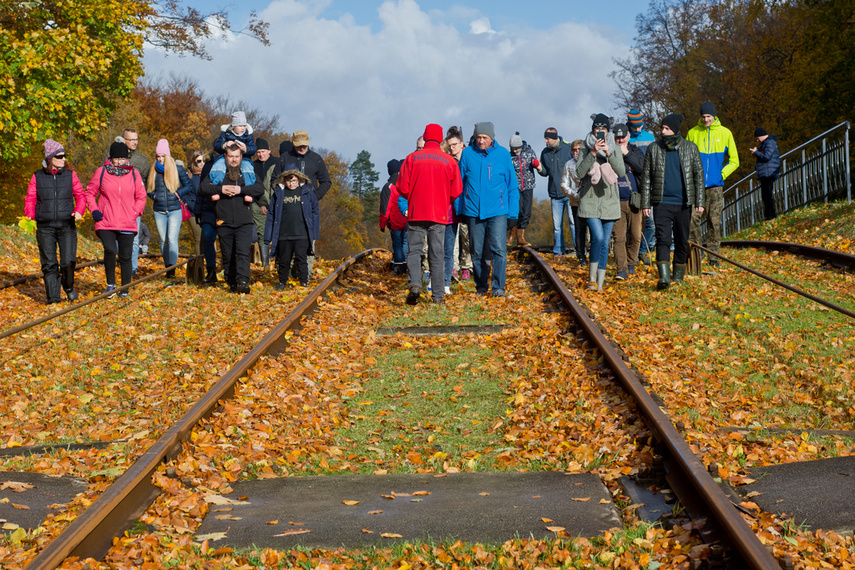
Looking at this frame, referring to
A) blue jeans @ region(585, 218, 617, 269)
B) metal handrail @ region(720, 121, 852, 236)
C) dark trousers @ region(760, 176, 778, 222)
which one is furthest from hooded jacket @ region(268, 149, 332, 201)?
dark trousers @ region(760, 176, 778, 222)

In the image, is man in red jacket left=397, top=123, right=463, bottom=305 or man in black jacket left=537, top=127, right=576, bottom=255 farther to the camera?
man in black jacket left=537, top=127, right=576, bottom=255

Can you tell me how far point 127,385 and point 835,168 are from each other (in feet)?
53.7

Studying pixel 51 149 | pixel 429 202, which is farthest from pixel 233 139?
pixel 429 202

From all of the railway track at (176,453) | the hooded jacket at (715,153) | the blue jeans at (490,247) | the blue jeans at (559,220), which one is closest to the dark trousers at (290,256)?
the blue jeans at (490,247)

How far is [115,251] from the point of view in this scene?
12.0 metres

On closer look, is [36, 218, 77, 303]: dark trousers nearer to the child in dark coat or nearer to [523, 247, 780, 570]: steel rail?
the child in dark coat

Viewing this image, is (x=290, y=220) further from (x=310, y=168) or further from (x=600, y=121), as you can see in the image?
(x=600, y=121)

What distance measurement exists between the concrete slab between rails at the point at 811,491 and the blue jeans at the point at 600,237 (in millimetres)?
6739

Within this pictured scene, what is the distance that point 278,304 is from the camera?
36.0 ft

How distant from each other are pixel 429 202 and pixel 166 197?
4.85 m

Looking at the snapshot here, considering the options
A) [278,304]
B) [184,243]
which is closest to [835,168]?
[278,304]

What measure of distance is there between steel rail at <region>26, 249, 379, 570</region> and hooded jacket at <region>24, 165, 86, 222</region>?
605cm

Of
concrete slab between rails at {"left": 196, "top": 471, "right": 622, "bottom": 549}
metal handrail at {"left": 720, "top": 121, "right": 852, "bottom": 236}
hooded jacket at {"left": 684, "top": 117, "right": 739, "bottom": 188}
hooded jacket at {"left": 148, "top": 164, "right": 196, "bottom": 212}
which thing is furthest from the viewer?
metal handrail at {"left": 720, "top": 121, "right": 852, "bottom": 236}

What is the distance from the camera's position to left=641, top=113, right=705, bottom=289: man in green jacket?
11148 millimetres
